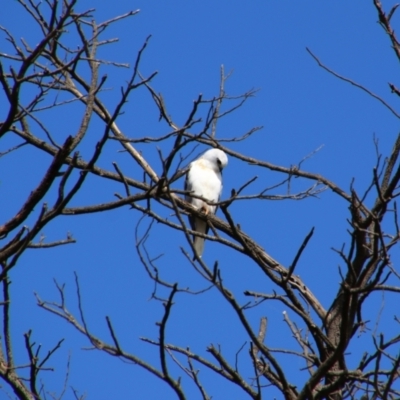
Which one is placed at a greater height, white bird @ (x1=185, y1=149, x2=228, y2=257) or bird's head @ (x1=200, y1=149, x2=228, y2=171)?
bird's head @ (x1=200, y1=149, x2=228, y2=171)

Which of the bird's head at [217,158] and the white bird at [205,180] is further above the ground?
the bird's head at [217,158]

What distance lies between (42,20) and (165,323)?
2.32 meters

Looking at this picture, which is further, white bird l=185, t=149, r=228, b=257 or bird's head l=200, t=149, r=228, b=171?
bird's head l=200, t=149, r=228, b=171

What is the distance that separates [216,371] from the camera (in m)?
2.90

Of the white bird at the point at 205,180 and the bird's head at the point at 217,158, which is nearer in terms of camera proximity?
the white bird at the point at 205,180

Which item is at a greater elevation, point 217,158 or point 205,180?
point 217,158

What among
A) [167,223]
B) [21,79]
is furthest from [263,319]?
[21,79]

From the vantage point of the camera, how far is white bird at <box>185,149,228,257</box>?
716cm

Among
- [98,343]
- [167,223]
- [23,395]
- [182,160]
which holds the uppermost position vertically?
[167,223]

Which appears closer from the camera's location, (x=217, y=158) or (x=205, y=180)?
(x=205, y=180)

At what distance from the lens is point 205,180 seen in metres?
7.17

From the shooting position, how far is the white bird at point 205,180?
23.5ft

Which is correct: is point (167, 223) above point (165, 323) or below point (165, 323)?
above

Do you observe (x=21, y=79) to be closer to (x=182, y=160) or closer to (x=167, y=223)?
(x=182, y=160)
